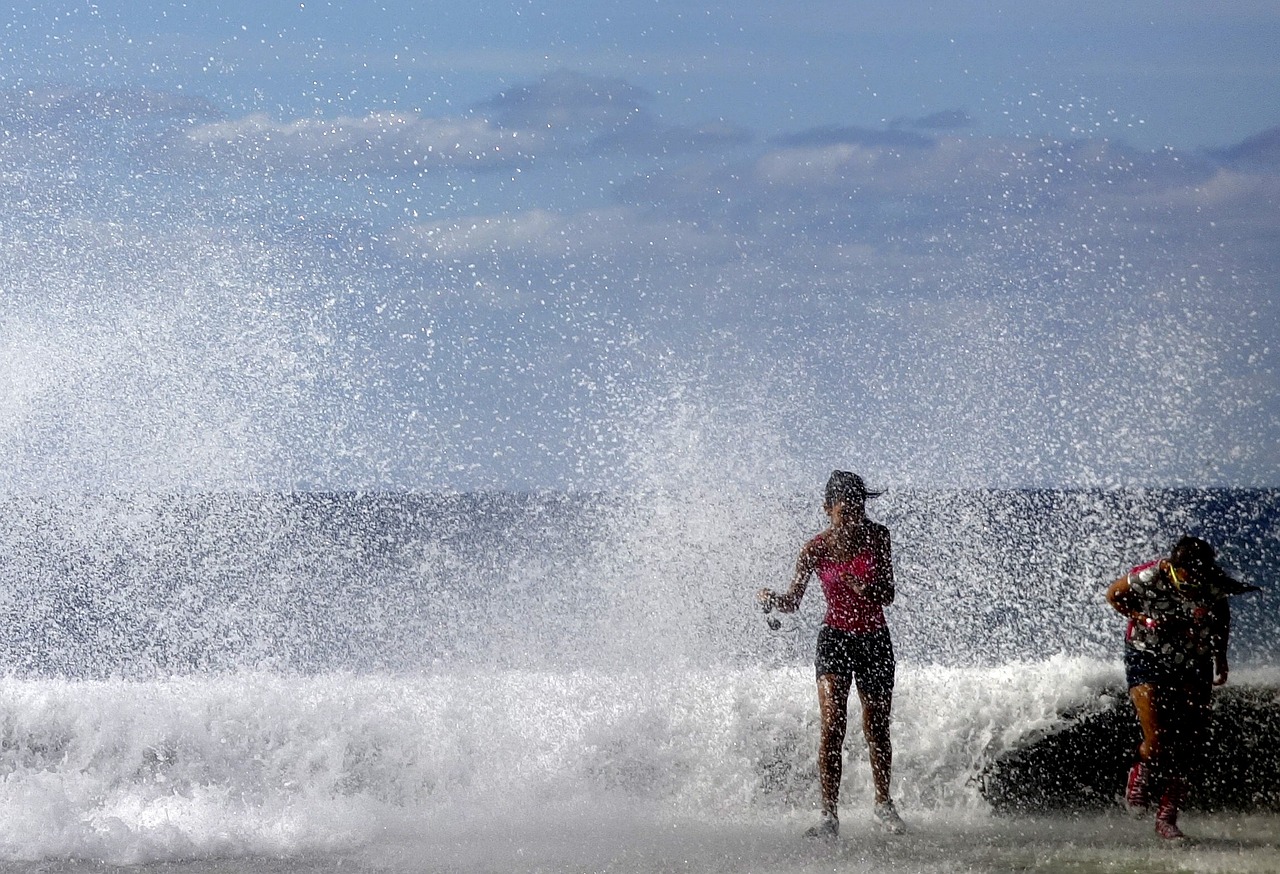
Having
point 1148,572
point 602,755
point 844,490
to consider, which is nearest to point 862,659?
point 844,490

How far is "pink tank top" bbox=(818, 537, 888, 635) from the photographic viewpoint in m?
6.71

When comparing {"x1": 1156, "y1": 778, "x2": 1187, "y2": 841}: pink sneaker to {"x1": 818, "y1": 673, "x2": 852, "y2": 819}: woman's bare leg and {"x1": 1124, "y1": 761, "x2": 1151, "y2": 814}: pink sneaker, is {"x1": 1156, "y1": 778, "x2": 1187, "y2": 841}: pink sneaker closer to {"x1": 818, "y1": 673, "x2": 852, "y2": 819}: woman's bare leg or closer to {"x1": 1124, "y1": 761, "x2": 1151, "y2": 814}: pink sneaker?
{"x1": 1124, "y1": 761, "x2": 1151, "y2": 814}: pink sneaker

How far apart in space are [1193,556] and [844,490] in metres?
1.86

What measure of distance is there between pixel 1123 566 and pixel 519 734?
19.9m

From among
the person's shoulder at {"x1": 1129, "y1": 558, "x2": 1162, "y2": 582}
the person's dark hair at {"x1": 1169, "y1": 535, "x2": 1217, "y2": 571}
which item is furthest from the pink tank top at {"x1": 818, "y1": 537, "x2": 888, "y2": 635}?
the person's dark hair at {"x1": 1169, "y1": 535, "x2": 1217, "y2": 571}

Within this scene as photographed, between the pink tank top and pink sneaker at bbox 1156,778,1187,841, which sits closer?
the pink tank top

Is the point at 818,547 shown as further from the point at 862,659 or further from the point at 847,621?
the point at 862,659

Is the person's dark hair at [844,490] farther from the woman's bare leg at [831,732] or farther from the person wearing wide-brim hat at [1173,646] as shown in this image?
the person wearing wide-brim hat at [1173,646]

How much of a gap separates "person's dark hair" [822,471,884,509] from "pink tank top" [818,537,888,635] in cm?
29

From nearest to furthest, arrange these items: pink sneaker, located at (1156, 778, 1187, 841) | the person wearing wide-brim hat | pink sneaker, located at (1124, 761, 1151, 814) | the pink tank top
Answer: the pink tank top < pink sneaker, located at (1156, 778, 1187, 841) < the person wearing wide-brim hat < pink sneaker, located at (1124, 761, 1151, 814)

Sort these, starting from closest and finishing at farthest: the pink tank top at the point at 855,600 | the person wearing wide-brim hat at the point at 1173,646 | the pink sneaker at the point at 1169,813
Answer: the pink tank top at the point at 855,600, the pink sneaker at the point at 1169,813, the person wearing wide-brim hat at the point at 1173,646

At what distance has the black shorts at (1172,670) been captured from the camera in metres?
6.93

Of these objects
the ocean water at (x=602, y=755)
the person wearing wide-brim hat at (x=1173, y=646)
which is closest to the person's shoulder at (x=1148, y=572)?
the person wearing wide-brim hat at (x=1173, y=646)

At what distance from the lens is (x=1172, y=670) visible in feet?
22.7
